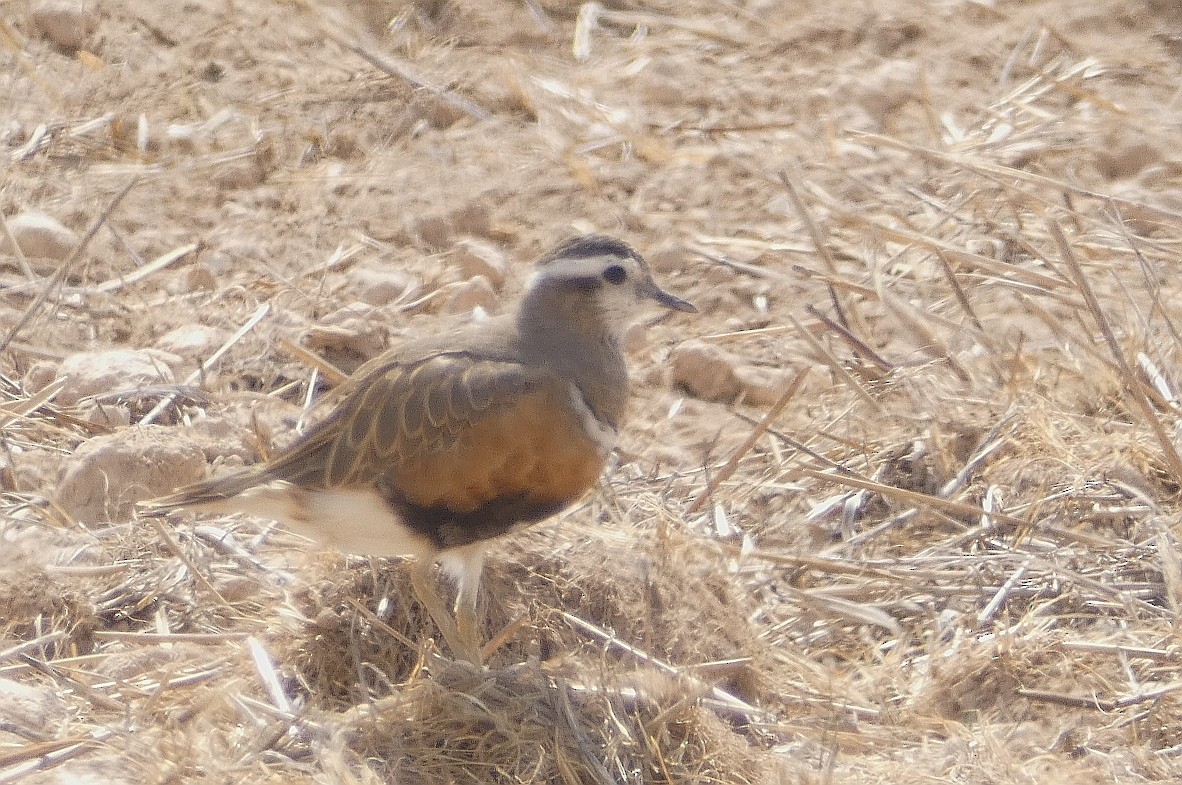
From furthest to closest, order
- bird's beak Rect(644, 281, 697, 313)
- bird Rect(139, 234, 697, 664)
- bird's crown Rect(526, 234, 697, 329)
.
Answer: bird's beak Rect(644, 281, 697, 313) → bird's crown Rect(526, 234, 697, 329) → bird Rect(139, 234, 697, 664)

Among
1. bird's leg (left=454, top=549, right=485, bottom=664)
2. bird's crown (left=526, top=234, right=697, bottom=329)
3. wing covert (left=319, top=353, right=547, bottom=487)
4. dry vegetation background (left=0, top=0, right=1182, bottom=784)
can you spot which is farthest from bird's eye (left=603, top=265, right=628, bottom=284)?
bird's leg (left=454, top=549, right=485, bottom=664)

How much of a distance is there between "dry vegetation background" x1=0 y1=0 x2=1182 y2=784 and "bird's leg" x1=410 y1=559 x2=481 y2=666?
0.09m

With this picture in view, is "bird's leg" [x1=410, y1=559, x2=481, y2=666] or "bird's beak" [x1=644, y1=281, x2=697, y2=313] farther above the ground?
"bird's beak" [x1=644, y1=281, x2=697, y2=313]

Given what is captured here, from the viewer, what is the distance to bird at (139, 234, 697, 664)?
449cm

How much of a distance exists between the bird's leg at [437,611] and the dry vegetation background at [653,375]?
0.09m

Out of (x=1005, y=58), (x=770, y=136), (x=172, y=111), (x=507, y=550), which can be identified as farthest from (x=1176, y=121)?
(x=172, y=111)

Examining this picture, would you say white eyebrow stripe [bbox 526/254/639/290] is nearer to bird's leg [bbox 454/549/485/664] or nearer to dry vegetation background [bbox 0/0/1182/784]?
dry vegetation background [bbox 0/0/1182/784]

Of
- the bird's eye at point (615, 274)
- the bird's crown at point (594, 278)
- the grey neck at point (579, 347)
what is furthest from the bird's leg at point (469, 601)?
the bird's eye at point (615, 274)

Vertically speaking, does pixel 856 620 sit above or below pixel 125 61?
below

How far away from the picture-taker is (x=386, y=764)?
4121 millimetres

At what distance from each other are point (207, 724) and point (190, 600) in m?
0.77

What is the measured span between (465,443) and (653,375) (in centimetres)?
199

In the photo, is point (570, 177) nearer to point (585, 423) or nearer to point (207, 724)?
point (585, 423)

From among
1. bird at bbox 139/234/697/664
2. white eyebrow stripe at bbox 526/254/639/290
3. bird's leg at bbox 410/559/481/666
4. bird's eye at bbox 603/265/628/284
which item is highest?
white eyebrow stripe at bbox 526/254/639/290
